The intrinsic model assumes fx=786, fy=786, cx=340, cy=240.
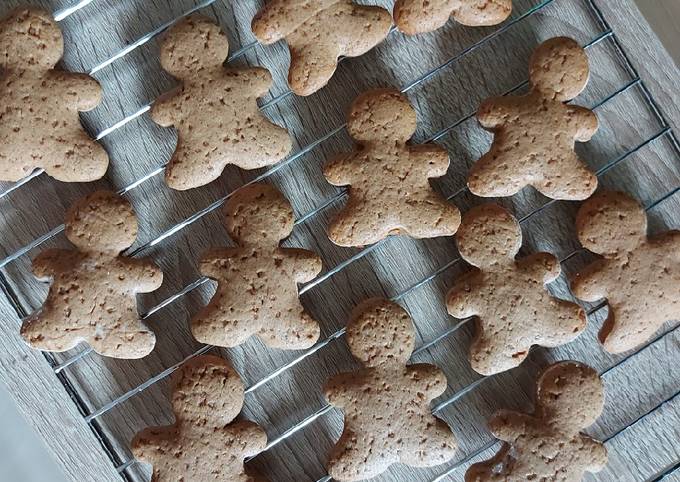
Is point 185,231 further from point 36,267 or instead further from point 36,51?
point 36,51

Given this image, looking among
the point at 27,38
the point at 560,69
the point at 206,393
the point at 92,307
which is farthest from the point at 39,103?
the point at 560,69

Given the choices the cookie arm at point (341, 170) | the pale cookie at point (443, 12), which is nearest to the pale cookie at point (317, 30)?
the pale cookie at point (443, 12)

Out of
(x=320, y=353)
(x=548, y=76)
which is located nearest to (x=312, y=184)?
(x=320, y=353)

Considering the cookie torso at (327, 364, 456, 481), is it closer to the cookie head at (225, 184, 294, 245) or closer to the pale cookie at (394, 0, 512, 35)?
the cookie head at (225, 184, 294, 245)

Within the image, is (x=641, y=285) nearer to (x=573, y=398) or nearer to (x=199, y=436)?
(x=573, y=398)

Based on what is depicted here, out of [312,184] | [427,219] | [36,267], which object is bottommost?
[427,219]

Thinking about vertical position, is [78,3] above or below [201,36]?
above

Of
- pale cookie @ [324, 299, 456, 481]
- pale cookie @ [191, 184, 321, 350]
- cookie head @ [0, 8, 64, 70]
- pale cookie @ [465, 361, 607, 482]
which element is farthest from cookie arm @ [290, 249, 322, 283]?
cookie head @ [0, 8, 64, 70]
